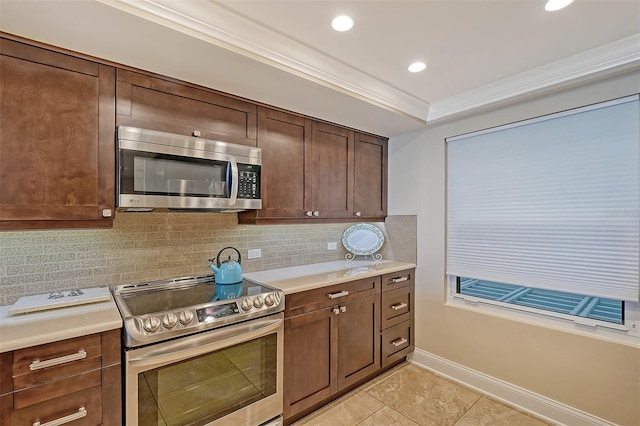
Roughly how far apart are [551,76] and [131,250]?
311 centimetres

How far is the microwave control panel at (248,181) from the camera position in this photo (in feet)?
7.13

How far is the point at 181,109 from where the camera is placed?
6.45 ft

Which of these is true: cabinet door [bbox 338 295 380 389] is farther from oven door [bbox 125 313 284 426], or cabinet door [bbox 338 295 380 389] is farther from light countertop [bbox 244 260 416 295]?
oven door [bbox 125 313 284 426]

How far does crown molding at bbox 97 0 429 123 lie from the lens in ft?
4.51

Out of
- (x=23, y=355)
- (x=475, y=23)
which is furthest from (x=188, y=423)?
(x=475, y=23)

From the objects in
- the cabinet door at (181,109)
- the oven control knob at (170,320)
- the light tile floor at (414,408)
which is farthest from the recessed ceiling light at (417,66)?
the light tile floor at (414,408)

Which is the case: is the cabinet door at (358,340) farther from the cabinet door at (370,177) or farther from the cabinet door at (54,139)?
the cabinet door at (54,139)

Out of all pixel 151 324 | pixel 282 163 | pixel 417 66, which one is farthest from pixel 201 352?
pixel 417 66

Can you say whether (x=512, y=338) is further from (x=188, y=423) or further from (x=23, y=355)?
(x=23, y=355)

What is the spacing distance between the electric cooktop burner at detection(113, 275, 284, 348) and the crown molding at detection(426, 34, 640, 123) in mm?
2164

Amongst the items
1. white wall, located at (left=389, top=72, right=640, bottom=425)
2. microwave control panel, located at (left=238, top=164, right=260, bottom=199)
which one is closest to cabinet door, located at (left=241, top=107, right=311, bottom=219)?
microwave control panel, located at (left=238, top=164, right=260, bottom=199)

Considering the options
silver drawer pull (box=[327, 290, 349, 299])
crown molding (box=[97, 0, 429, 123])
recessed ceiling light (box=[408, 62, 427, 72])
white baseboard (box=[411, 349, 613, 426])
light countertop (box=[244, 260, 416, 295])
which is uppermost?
recessed ceiling light (box=[408, 62, 427, 72])

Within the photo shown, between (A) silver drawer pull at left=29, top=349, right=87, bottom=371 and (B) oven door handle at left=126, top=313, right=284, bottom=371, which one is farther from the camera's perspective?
(B) oven door handle at left=126, top=313, right=284, bottom=371

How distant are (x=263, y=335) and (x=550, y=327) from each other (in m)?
2.12
